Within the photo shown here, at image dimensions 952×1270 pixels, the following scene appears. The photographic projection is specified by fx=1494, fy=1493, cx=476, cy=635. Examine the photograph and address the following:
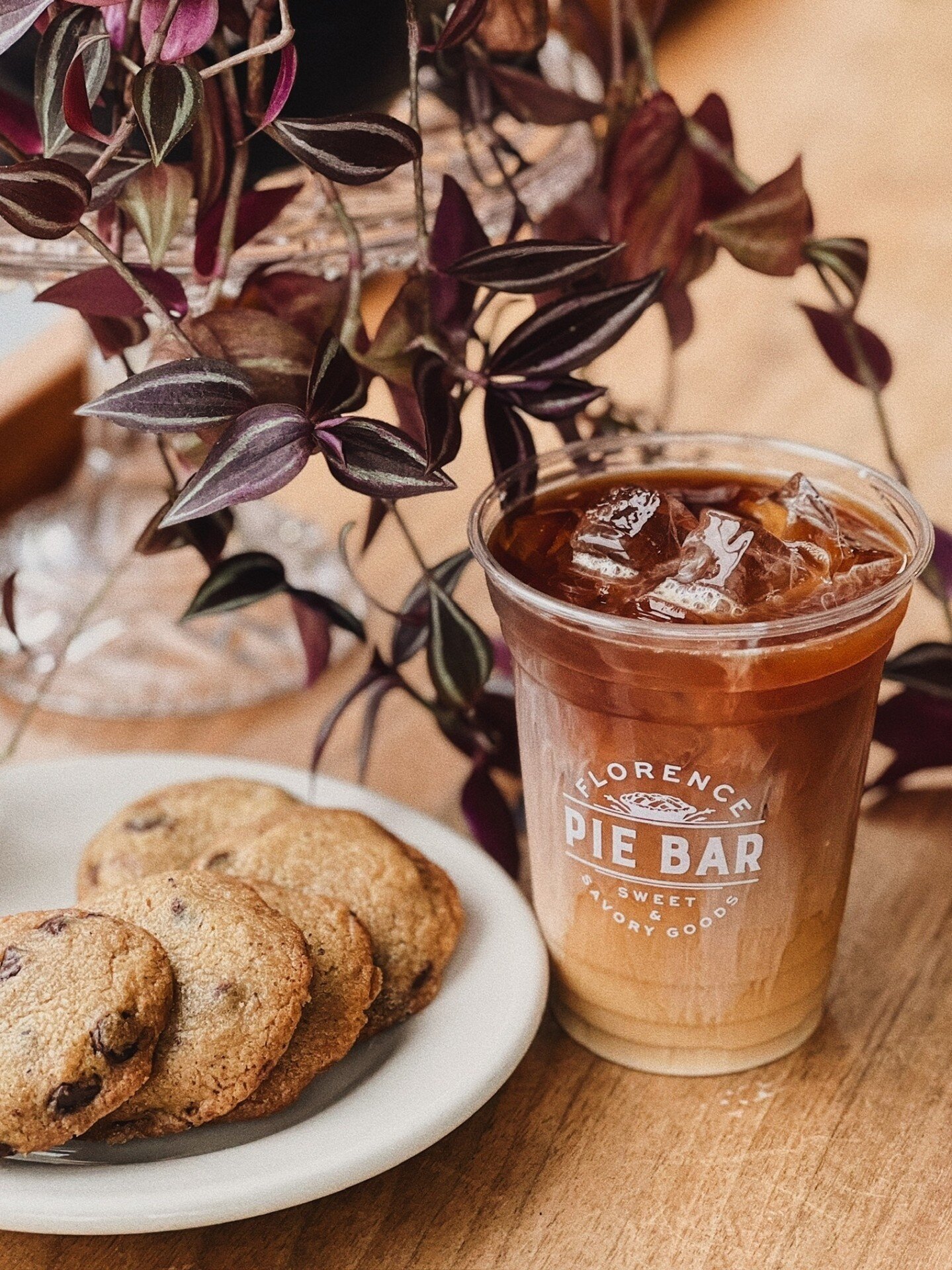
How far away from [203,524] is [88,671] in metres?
0.31

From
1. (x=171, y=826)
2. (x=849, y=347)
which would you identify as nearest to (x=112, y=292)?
(x=171, y=826)

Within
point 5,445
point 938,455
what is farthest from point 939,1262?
point 5,445

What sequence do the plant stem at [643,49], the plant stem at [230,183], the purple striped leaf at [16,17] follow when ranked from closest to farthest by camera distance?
the purple striped leaf at [16,17], the plant stem at [230,183], the plant stem at [643,49]

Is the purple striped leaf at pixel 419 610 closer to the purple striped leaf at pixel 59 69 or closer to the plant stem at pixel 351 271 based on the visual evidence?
the plant stem at pixel 351 271

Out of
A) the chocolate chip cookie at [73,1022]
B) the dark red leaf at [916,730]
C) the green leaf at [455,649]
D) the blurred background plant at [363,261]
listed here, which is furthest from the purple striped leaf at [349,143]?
the dark red leaf at [916,730]

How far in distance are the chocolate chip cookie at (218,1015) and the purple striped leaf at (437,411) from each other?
8.0 inches

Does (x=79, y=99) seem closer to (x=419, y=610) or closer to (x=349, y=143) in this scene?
(x=349, y=143)

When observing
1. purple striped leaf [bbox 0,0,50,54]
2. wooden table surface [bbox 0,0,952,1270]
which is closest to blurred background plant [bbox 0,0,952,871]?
purple striped leaf [bbox 0,0,50,54]

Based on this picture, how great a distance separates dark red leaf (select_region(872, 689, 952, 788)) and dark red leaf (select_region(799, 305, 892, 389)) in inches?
6.8

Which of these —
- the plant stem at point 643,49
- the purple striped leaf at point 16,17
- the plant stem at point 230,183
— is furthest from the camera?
Result: the plant stem at point 643,49

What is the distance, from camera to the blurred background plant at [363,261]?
1.90 feet

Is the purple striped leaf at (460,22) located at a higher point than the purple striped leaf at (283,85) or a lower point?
higher

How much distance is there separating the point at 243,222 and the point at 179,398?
14 cm

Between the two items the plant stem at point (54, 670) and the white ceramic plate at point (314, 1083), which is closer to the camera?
the white ceramic plate at point (314, 1083)
